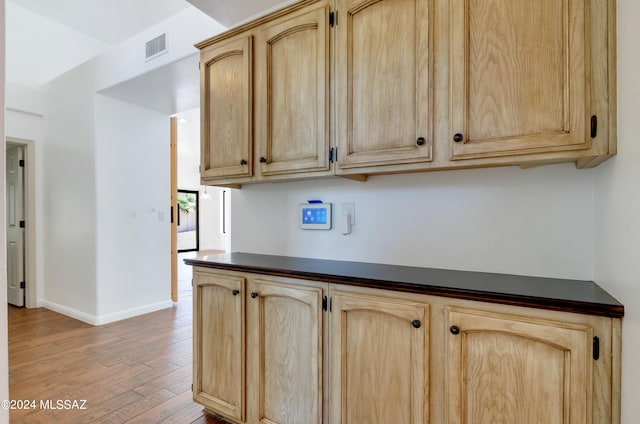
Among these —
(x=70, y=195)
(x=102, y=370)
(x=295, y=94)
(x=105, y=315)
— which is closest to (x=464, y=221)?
(x=295, y=94)

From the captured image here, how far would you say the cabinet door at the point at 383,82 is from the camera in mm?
1312

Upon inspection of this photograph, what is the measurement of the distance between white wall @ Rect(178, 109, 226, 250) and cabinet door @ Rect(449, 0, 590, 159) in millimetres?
6397

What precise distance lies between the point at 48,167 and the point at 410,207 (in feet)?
14.5

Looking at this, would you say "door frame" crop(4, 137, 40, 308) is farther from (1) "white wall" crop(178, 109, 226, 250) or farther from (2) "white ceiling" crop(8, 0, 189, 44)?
(1) "white wall" crop(178, 109, 226, 250)

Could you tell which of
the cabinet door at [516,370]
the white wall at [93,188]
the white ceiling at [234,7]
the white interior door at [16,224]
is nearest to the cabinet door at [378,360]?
the cabinet door at [516,370]

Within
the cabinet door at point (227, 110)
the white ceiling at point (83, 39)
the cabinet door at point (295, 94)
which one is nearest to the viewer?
the cabinet door at point (295, 94)

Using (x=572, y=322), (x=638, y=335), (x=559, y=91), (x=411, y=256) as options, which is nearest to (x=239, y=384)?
(x=411, y=256)

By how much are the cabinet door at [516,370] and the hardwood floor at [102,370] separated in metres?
1.40

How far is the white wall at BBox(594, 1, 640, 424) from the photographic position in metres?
0.83

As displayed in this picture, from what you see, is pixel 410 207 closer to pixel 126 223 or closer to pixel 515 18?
pixel 515 18

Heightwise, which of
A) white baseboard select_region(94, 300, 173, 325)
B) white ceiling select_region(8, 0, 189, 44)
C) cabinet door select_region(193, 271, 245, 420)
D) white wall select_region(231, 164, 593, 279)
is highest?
white ceiling select_region(8, 0, 189, 44)

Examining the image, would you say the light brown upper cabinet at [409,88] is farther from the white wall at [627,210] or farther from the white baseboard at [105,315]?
the white baseboard at [105,315]

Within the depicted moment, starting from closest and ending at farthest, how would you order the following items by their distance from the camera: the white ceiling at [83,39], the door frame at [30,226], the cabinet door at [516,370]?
the cabinet door at [516,370], the white ceiling at [83,39], the door frame at [30,226]

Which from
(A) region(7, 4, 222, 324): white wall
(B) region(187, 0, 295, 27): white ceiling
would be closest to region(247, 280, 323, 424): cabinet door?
(B) region(187, 0, 295, 27): white ceiling
